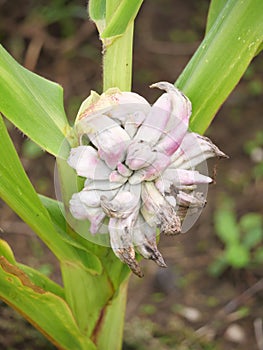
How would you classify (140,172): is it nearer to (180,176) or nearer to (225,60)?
(180,176)

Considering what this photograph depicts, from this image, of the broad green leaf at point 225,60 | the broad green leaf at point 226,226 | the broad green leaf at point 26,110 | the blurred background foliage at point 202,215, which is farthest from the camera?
the broad green leaf at point 226,226

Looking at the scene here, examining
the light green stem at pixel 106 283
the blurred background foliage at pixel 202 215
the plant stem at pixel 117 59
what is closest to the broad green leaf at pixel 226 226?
the blurred background foliage at pixel 202 215

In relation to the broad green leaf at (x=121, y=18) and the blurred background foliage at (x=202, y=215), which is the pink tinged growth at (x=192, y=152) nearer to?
the broad green leaf at (x=121, y=18)

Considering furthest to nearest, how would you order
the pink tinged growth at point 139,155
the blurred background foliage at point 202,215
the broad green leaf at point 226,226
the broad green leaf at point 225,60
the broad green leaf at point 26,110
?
the broad green leaf at point 226,226, the blurred background foliage at point 202,215, the broad green leaf at point 225,60, the broad green leaf at point 26,110, the pink tinged growth at point 139,155

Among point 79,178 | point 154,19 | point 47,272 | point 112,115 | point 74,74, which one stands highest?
point 112,115

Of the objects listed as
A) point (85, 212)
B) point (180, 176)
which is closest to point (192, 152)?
point (180, 176)

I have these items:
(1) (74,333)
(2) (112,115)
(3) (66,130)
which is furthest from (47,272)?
(2) (112,115)

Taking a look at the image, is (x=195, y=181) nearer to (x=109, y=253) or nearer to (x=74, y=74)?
(x=109, y=253)
